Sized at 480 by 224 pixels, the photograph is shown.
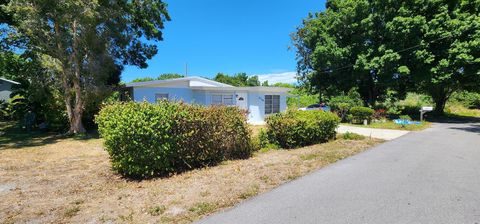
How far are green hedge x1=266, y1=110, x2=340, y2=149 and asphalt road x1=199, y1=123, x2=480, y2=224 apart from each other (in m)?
2.06

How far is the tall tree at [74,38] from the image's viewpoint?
1119 cm

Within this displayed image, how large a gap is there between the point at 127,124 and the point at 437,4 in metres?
22.1

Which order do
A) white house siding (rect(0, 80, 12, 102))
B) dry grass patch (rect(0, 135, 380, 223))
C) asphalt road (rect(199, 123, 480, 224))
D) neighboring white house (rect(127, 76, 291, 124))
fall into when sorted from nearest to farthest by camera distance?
asphalt road (rect(199, 123, 480, 224)), dry grass patch (rect(0, 135, 380, 223)), neighboring white house (rect(127, 76, 291, 124)), white house siding (rect(0, 80, 12, 102))

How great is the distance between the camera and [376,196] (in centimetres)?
→ 421

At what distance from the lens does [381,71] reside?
758 inches

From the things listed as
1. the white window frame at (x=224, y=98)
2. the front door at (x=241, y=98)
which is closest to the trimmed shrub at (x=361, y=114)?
the front door at (x=241, y=98)

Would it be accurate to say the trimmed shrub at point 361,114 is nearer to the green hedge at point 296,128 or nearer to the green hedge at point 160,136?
the green hedge at point 296,128

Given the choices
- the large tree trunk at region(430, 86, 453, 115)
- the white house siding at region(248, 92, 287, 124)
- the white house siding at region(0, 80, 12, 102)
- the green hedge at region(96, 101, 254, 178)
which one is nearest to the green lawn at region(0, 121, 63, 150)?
the green hedge at region(96, 101, 254, 178)

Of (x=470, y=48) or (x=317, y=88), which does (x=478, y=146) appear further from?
(x=317, y=88)

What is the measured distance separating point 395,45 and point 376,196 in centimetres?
1872

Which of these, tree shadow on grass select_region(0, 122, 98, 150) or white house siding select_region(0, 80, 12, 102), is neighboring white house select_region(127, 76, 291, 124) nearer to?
tree shadow on grass select_region(0, 122, 98, 150)

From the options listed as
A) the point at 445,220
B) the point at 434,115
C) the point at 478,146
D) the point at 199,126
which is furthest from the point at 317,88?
the point at 445,220

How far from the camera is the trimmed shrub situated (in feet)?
55.8

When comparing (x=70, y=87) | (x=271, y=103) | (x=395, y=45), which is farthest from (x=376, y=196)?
(x=395, y=45)
